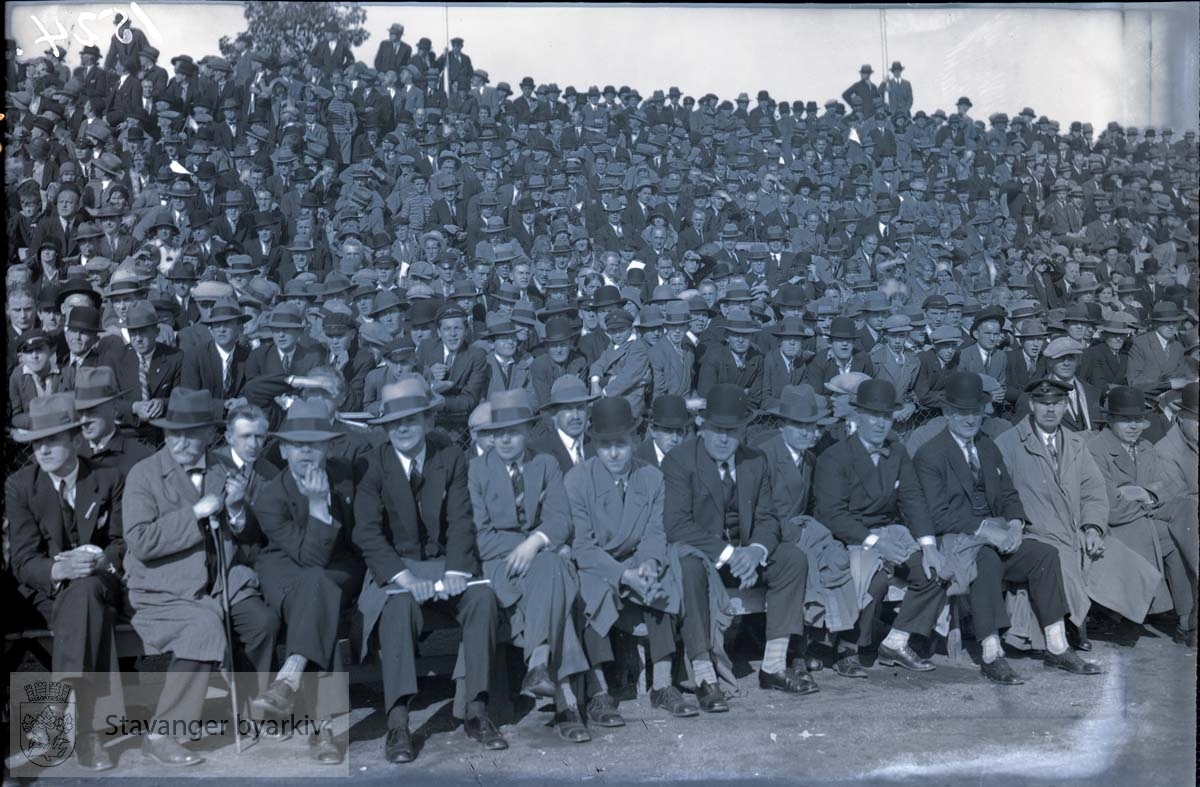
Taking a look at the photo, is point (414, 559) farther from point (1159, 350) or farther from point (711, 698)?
point (1159, 350)

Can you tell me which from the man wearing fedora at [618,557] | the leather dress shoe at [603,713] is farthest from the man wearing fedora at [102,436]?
the leather dress shoe at [603,713]

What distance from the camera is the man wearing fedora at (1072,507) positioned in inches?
263

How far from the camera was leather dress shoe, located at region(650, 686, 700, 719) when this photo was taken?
574 centimetres

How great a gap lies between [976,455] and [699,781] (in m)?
2.83

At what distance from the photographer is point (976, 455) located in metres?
6.72

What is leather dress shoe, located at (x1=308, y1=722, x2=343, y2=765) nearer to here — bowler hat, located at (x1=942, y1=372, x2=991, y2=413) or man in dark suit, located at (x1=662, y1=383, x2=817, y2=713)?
man in dark suit, located at (x1=662, y1=383, x2=817, y2=713)

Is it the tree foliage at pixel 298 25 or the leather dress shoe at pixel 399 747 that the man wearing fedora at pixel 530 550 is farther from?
the tree foliage at pixel 298 25

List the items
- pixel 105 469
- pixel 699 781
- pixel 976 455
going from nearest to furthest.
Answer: pixel 699 781 < pixel 105 469 < pixel 976 455

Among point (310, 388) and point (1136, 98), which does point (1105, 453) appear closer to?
point (1136, 98)

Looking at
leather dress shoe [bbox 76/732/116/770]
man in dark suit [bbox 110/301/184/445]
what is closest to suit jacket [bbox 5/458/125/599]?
leather dress shoe [bbox 76/732/116/770]

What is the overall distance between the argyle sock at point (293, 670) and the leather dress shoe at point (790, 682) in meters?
2.56

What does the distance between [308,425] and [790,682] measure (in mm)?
2978

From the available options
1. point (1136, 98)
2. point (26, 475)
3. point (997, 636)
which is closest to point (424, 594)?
point (26, 475)

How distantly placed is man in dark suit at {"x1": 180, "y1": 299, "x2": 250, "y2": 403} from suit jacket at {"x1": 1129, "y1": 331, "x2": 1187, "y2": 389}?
6650mm
